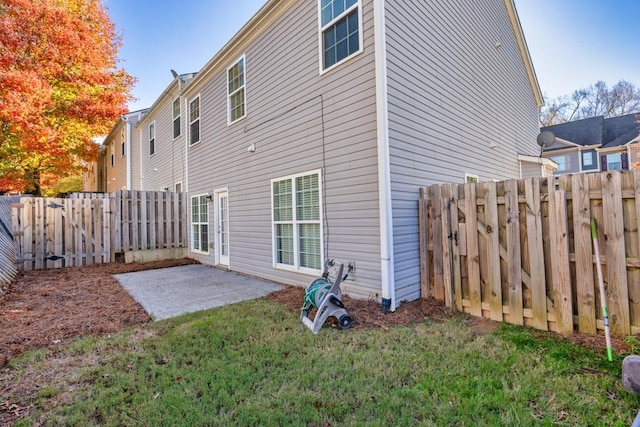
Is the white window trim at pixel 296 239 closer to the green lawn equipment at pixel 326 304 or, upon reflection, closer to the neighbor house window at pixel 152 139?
the green lawn equipment at pixel 326 304

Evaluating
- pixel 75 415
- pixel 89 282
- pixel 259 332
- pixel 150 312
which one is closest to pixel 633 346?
pixel 259 332

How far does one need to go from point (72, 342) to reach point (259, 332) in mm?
2129

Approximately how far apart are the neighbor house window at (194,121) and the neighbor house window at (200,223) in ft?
6.06

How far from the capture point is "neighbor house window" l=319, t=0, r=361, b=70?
493cm

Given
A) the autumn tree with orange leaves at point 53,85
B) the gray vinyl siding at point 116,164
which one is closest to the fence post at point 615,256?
the autumn tree with orange leaves at point 53,85

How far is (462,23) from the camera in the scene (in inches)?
264

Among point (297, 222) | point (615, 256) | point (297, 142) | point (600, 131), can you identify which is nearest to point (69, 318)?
point (297, 222)

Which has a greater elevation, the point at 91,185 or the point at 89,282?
the point at 91,185

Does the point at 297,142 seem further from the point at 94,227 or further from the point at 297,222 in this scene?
the point at 94,227

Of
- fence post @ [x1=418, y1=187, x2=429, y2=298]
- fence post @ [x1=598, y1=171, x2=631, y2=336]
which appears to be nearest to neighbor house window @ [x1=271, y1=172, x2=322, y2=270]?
fence post @ [x1=418, y1=187, x2=429, y2=298]

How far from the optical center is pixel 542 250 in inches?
145

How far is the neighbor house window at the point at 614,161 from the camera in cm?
2128

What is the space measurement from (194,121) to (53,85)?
727 cm

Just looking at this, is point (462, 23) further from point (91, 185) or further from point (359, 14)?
point (91, 185)
